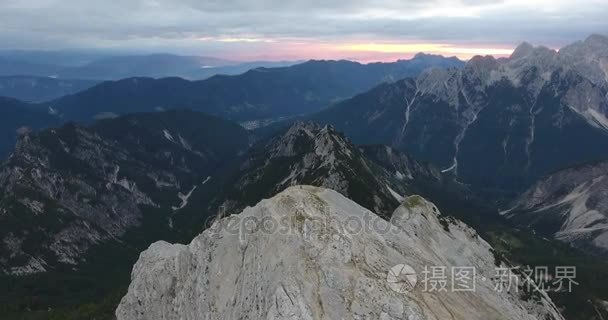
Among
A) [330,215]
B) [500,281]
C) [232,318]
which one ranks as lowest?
[500,281]

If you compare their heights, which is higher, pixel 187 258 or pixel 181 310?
pixel 187 258

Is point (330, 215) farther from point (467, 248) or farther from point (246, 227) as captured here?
point (467, 248)

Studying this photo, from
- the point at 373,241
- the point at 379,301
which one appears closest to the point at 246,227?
the point at 373,241

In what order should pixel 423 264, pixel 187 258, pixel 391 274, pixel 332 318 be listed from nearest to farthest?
pixel 332 318 < pixel 391 274 < pixel 423 264 < pixel 187 258

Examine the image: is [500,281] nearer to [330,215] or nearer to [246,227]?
[330,215]

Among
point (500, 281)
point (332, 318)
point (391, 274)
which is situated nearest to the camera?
point (332, 318)

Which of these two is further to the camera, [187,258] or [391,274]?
[187,258]
